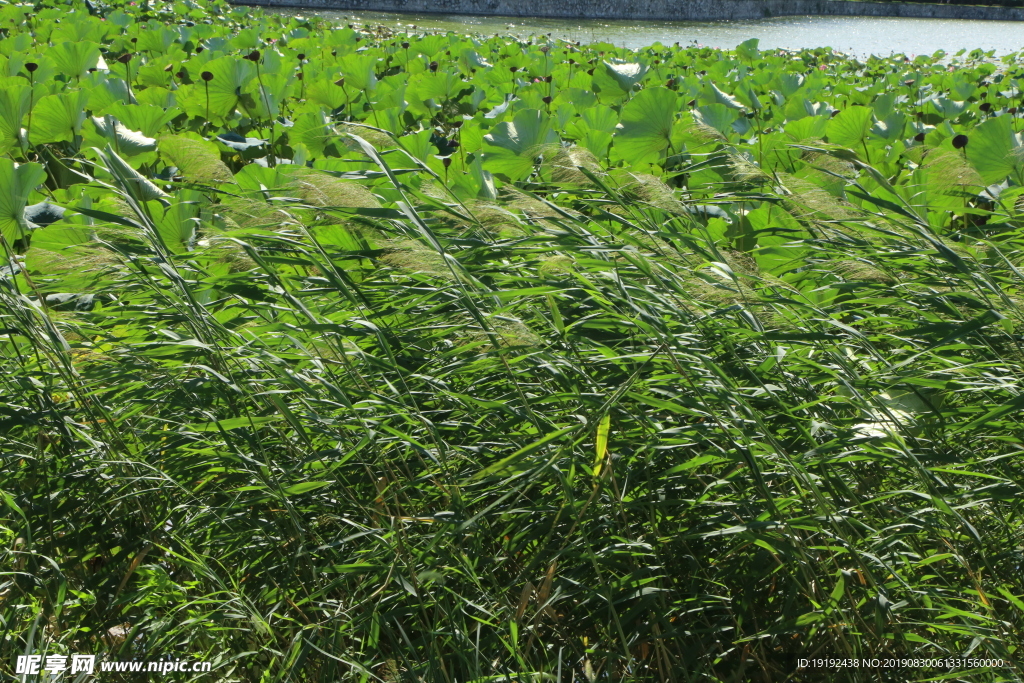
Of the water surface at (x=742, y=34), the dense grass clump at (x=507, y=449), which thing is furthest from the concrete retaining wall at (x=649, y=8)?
the dense grass clump at (x=507, y=449)

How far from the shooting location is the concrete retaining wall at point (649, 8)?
19.4 m

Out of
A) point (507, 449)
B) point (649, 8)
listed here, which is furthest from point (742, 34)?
point (507, 449)

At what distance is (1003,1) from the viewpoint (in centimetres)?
2959

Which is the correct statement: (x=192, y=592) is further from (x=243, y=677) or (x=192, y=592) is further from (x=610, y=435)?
(x=610, y=435)

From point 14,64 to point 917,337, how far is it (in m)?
2.91

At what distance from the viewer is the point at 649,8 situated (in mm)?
21344

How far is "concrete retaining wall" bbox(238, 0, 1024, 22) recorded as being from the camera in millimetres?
19359

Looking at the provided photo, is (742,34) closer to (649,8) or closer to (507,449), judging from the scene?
(649,8)

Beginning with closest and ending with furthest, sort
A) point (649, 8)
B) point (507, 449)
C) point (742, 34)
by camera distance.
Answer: point (507, 449)
point (742, 34)
point (649, 8)

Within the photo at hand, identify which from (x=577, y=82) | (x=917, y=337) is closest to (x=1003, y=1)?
(x=577, y=82)

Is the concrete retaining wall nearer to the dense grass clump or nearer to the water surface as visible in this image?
the water surface

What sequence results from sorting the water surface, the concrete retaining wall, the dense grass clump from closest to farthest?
1. the dense grass clump
2. the water surface
3. the concrete retaining wall

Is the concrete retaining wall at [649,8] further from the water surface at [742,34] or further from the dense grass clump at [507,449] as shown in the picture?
the dense grass clump at [507,449]

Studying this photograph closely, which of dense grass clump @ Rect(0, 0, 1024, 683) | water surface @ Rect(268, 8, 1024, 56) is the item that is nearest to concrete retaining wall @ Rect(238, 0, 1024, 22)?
water surface @ Rect(268, 8, 1024, 56)
